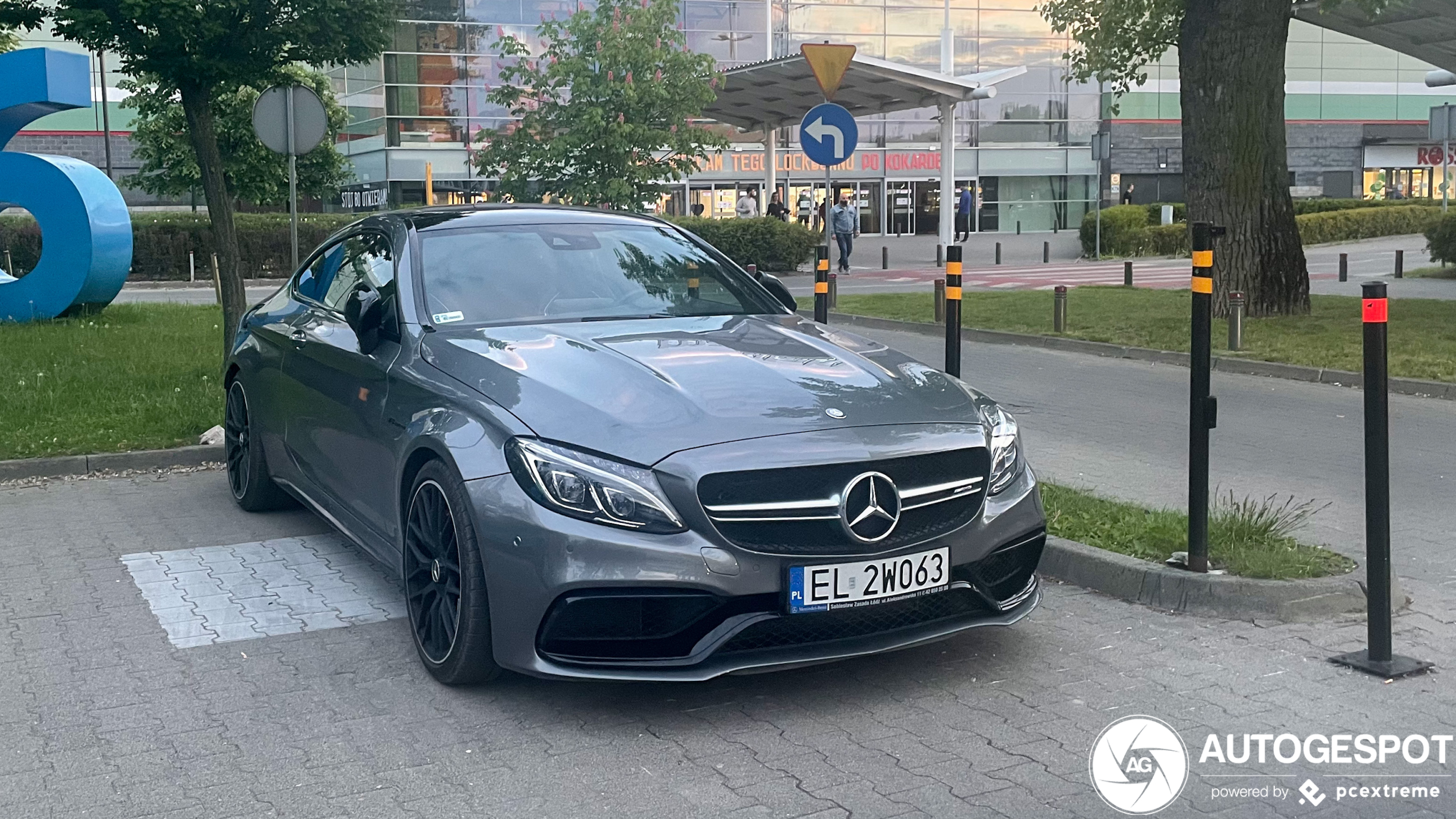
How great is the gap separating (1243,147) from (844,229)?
60.6 feet

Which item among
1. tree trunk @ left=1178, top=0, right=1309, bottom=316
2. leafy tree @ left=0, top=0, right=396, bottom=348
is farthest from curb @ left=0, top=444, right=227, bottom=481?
tree trunk @ left=1178, top=0, right=1309, bottom=316

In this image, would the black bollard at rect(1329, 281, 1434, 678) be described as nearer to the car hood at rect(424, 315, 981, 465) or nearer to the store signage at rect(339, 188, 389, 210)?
the car hood at rect(424, 315, 981, 465)

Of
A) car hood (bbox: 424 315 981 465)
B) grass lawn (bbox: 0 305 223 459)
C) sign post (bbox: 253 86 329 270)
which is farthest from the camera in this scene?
sign post (bbox: 253 86 329 270)

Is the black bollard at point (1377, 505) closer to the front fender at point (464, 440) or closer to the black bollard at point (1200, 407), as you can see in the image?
the black bollard at point (1200, 407)

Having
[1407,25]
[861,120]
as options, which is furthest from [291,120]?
[861,120]

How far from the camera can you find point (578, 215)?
6.27 metres

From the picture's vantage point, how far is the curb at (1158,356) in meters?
12.0

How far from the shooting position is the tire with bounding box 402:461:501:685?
4.43 metres

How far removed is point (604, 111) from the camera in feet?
88.2

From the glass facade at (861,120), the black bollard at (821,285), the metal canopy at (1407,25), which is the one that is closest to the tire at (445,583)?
the black bollard at (821,285)

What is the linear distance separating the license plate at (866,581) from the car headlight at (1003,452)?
40 centimetres

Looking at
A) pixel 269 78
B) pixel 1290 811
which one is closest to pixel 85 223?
pixel 269 78

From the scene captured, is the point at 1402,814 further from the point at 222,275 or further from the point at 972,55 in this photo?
the point at 972,55

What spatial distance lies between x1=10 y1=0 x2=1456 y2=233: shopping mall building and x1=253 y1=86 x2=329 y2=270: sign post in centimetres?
3064
